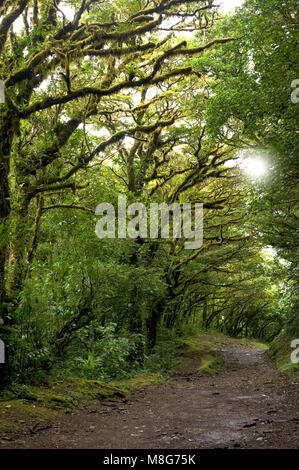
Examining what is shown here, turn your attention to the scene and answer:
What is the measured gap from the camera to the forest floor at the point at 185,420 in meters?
4.59

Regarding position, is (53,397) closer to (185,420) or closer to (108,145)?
(185,420)

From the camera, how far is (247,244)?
15.5 metres

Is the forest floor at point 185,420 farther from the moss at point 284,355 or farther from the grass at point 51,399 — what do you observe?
the moss at point 284,355

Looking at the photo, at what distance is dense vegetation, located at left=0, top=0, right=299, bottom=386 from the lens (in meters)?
6.64

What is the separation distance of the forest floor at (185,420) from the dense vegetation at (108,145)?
1.36 m

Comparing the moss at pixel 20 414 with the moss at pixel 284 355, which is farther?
the moss at pixel 284 355

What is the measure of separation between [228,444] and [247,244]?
11762 mm

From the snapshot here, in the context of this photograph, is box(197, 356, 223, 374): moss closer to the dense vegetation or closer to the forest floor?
the dense vegetation

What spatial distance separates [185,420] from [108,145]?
7.32 meters

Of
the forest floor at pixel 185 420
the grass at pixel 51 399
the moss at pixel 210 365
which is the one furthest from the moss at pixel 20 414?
the moss at pixel 210 365

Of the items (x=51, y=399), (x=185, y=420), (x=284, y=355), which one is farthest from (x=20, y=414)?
(x=284, y=355)

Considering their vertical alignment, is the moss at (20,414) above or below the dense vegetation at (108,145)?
below
